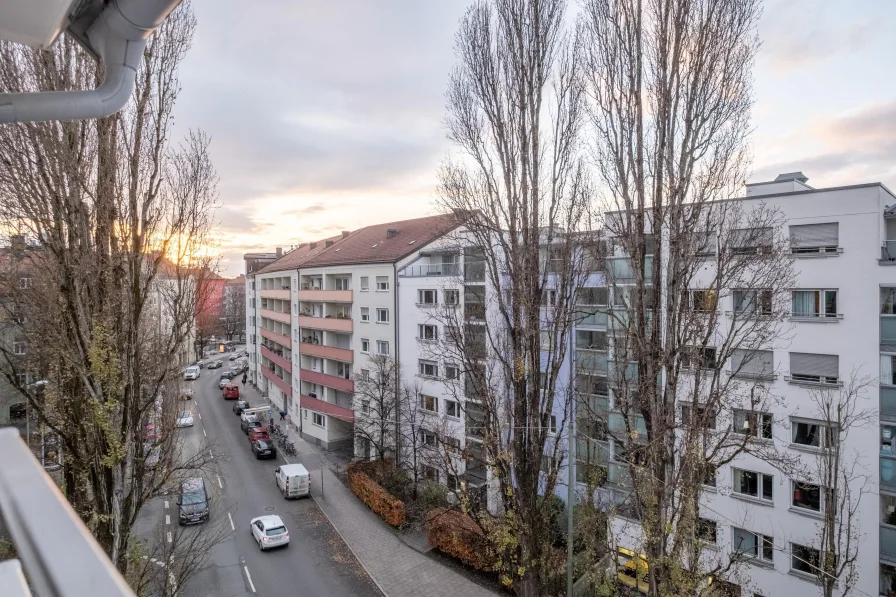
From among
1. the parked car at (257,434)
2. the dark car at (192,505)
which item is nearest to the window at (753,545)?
the dark car at (192,505)

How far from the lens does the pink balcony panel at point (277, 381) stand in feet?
100

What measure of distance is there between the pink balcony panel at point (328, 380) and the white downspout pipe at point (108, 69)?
2217 centimetres

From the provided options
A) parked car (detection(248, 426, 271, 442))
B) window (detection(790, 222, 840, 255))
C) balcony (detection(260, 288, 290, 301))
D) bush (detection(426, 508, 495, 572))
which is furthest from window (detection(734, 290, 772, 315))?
balcony (detection(260, 288, 290, 301))

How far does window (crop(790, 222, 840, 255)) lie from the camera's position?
12.5 meters

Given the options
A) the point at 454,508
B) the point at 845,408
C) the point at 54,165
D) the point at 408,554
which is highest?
the point at 54,165

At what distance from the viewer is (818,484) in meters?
12.3

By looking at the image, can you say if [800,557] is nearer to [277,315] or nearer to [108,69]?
[108,69]

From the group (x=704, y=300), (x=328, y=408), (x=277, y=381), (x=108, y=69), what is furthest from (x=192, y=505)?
(x=108, y=69)

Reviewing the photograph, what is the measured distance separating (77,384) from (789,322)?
15436mm

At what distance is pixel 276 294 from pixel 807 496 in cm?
3055

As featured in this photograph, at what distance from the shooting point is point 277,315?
3344 centimetres

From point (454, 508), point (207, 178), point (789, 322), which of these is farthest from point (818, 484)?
point (207, 178)

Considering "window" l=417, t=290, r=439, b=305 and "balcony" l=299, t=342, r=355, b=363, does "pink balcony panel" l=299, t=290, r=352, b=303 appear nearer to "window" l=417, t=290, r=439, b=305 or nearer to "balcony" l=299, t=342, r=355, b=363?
"balcony" l=299, t=342, r=355, b=363

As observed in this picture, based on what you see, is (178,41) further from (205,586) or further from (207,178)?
(205,586)
